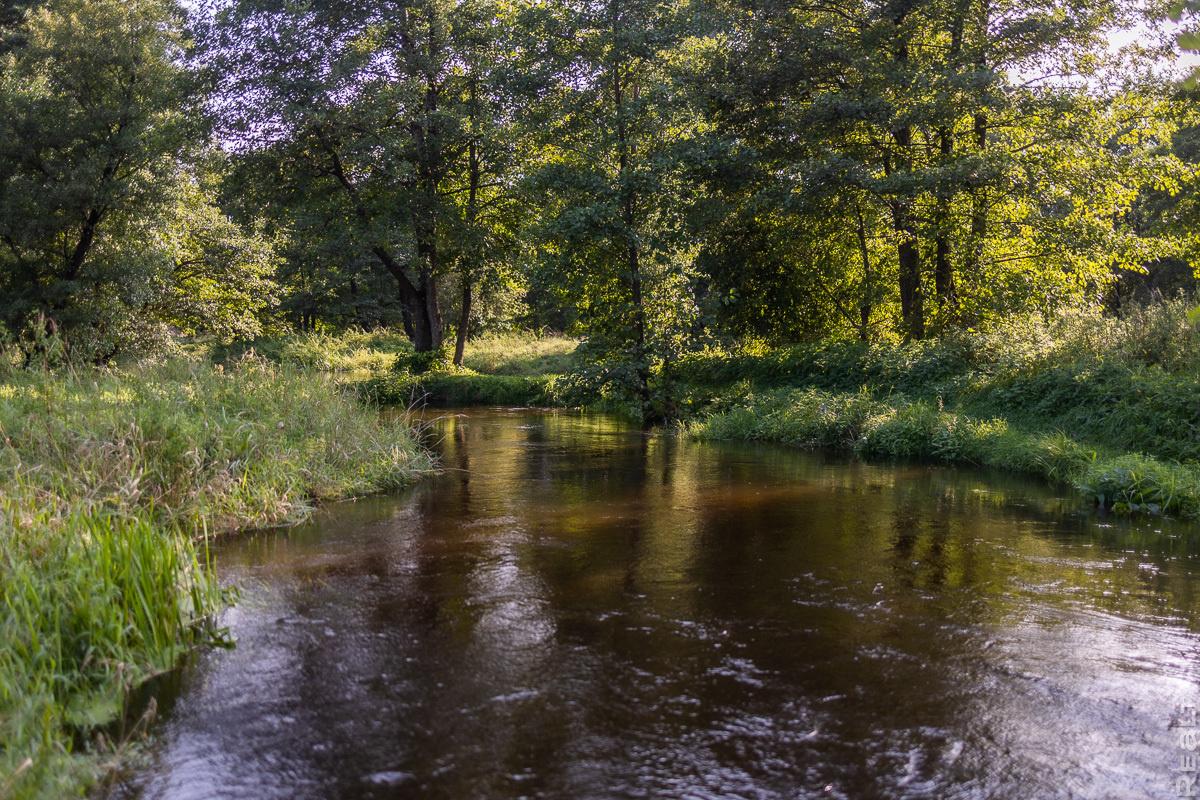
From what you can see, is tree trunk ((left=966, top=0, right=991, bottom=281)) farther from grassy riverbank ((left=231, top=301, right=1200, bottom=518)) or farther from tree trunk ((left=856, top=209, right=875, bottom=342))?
tree trunk ((left=856, top=209, right=875, bottom=342))

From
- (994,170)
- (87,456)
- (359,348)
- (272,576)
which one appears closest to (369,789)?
(272,576)

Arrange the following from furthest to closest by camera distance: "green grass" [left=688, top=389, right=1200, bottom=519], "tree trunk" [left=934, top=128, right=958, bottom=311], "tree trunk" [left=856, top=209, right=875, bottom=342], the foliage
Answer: the foliage → "tree trunk" [left=856, top=209, right=875, bottom=342] → "tree trunk" [left=934, top=128, right=958, bottom=311] → "green grass" [left=688, top=389, right=1200, bottom=519]

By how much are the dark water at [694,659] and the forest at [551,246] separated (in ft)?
2.92

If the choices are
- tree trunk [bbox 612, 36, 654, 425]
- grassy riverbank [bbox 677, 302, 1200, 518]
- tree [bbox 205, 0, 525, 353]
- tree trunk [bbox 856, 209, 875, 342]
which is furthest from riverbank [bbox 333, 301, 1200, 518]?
tree [bbox 205, 0, 525, 353]

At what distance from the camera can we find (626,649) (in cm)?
644

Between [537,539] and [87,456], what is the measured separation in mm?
4347

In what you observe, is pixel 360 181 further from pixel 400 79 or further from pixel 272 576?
pixel 272 576

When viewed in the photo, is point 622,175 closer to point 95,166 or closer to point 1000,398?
point 1000,398

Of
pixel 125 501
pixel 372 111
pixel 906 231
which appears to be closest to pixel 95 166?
pixel 372 111

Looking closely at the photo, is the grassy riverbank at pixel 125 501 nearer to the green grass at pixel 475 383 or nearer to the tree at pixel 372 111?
the green grass at pixel 475 383

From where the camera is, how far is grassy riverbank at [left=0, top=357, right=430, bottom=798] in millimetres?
5172

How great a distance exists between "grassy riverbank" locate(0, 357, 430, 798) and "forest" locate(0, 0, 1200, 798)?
0.04 meters

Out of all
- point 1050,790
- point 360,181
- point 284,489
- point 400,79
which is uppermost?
point 400,79

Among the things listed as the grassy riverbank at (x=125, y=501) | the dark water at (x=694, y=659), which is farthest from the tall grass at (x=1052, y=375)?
the grassy riverbank at (x=125, y=501)
